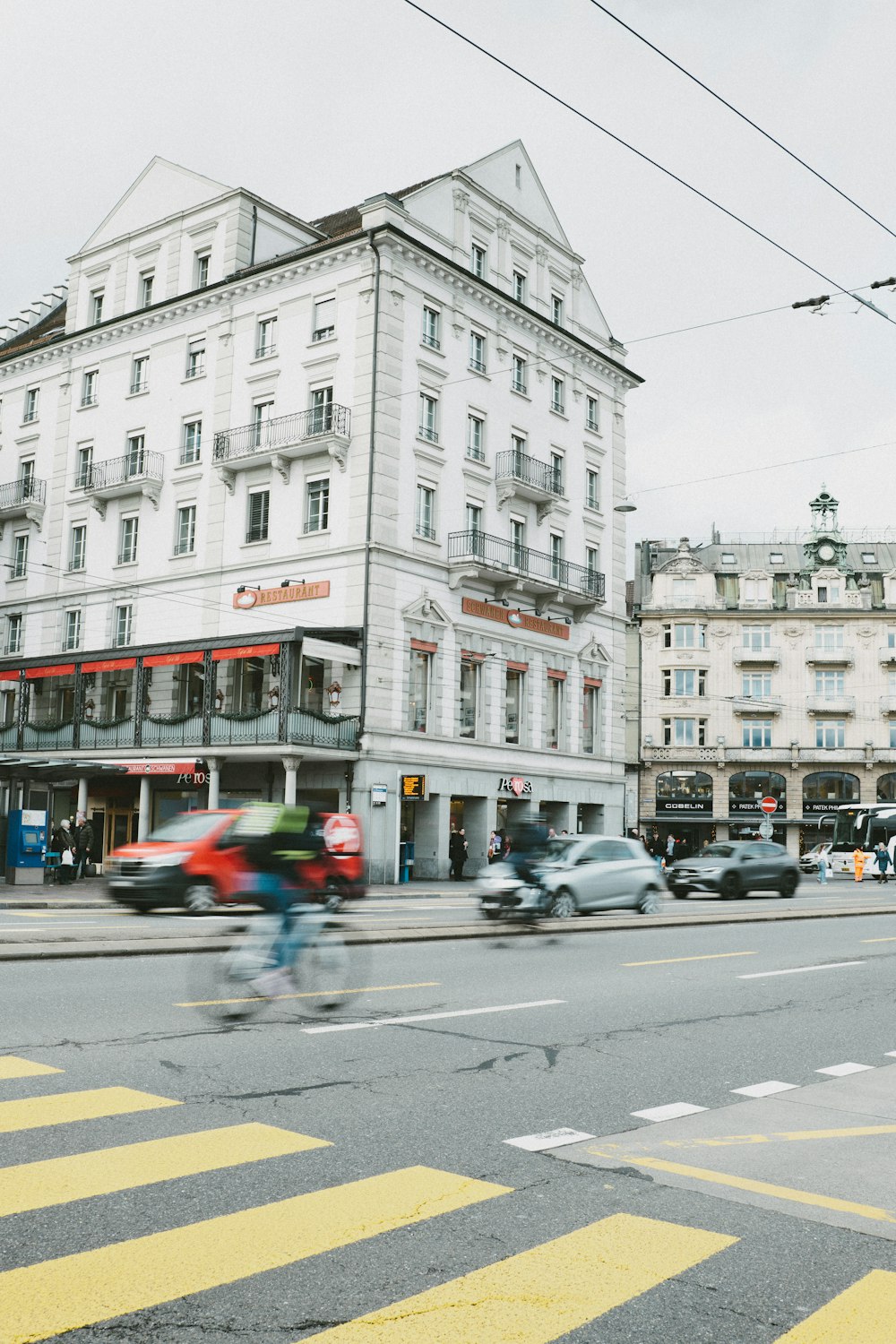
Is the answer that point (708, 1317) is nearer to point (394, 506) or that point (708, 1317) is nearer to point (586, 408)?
point (394, 506)

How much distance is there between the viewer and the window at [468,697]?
39.2 meters

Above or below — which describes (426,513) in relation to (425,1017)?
above

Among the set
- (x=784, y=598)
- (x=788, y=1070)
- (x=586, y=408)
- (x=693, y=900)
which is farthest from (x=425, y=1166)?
(x=784, y=598)

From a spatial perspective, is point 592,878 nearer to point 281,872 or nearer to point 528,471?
point 281,872

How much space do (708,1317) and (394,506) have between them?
33.9 m

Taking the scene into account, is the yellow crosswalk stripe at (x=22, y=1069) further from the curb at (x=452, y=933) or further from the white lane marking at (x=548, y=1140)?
the curb at (x=452, y=933)

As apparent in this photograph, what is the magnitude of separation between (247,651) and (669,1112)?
97.8 ft

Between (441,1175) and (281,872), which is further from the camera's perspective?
(281,872)

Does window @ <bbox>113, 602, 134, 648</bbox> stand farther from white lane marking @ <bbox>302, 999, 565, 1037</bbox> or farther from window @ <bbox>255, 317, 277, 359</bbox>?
white lane marking @ <bbox>302, 999, 565, 1037</bbox>

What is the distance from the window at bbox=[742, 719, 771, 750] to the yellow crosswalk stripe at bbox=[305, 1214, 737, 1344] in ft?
226

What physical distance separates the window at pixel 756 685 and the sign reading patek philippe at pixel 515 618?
31.4 meters

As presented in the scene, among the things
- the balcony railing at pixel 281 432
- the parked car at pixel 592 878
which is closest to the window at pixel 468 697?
the balcony railing at pixel 281 432

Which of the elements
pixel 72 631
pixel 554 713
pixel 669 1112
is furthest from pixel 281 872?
pixel 72 631

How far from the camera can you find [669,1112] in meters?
6.79
